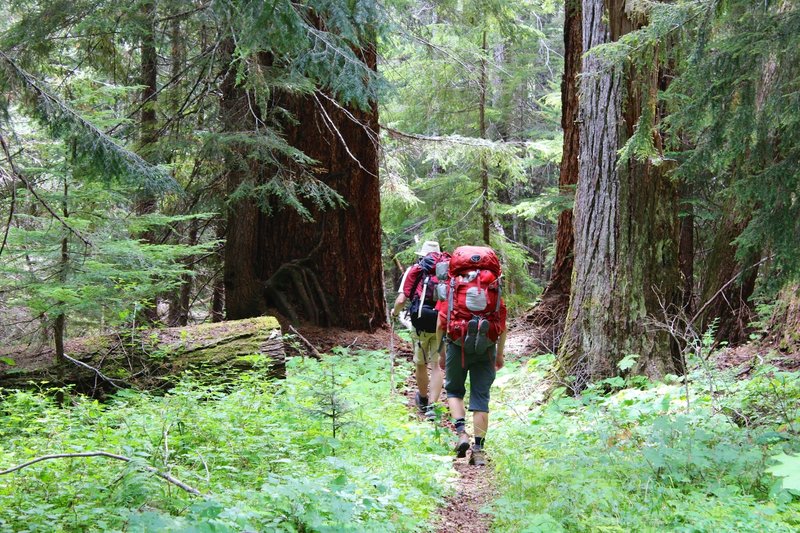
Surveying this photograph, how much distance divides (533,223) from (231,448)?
74.6ft

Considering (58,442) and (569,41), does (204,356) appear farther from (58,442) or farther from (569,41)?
(569,41)

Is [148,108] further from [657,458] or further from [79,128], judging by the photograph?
[657,458]

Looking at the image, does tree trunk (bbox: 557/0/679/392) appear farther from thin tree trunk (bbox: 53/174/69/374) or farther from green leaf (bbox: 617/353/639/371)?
thin tree trunk (bbox: 53/174/69/374)

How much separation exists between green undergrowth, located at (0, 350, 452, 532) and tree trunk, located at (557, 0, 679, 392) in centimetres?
208

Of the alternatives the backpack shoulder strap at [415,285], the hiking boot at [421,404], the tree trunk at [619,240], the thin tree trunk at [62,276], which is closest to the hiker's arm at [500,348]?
the tree trunk at [619,240]

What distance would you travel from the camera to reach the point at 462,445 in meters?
5.71

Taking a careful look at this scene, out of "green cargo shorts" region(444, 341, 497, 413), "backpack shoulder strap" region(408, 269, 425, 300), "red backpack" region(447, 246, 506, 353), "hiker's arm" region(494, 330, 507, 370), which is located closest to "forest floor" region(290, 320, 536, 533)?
"green cargo shorts" region(444, 341, 497, 413)

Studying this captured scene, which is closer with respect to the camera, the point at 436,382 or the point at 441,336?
the point at 441,336

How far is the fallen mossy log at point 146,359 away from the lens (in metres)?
6.41

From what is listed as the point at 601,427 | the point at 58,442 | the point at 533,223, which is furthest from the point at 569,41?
the point at 533,223

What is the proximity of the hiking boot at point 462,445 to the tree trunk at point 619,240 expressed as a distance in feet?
5.23

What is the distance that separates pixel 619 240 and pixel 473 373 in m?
2.27

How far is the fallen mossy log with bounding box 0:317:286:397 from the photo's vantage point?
6410 mm

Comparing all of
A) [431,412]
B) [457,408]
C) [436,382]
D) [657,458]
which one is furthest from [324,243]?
[657,458]
